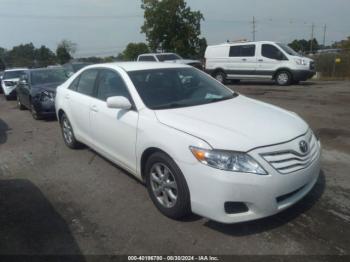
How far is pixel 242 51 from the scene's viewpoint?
16672mm

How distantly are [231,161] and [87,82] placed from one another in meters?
3.20

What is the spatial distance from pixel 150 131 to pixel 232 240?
4.50ft

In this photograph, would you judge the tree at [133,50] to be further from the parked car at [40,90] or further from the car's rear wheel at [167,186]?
the car's rear wheel at [167,186]

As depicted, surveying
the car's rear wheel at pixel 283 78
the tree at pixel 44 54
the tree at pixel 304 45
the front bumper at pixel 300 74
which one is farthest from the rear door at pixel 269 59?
the tree at pixel 304 45

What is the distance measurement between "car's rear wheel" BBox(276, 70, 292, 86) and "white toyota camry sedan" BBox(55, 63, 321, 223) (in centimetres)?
1177

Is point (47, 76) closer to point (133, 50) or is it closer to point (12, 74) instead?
point (12, 74)

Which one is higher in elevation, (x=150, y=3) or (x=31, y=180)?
(x=150, y=3)

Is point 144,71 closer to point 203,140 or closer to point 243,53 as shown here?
point 203,140

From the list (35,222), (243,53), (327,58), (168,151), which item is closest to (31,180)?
(35,222)

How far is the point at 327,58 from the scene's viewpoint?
75.8 ft

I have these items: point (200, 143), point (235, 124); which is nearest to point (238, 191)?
point (200, 143)

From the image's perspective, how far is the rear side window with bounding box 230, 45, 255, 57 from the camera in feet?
53.6

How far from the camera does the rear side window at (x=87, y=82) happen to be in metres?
5.20

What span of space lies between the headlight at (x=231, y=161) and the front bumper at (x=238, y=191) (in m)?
0.04
